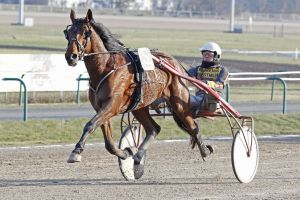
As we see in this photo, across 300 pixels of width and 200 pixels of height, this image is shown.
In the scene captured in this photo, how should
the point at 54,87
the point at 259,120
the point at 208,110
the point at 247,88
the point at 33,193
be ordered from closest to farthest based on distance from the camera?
1. the point at 33,193
2. the point at 208,110
3. the point at 259,120
4. the point at 54,87
5. the point at 247,88

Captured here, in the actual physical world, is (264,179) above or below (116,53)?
below

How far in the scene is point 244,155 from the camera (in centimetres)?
1070

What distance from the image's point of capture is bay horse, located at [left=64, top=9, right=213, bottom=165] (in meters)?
9.43

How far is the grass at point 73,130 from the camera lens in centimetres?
1553

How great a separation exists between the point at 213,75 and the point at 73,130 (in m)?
5.83

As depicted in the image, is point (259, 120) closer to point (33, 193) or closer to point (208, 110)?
point (208, 110)

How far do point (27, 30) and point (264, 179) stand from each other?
46.0 m

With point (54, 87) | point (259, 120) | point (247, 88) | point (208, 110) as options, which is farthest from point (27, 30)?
point (208, 110)

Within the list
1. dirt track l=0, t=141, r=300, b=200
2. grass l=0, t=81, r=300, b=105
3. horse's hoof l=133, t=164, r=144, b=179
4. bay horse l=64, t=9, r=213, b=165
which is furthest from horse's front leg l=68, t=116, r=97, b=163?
grass l=0, t=81, r=300, b=105

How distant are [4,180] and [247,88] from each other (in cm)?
1709

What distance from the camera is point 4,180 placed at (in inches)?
402

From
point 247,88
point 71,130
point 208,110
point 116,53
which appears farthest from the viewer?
point 247,88

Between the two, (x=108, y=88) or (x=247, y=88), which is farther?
(x=247, y=88)

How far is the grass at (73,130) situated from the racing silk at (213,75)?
4.51 meters
